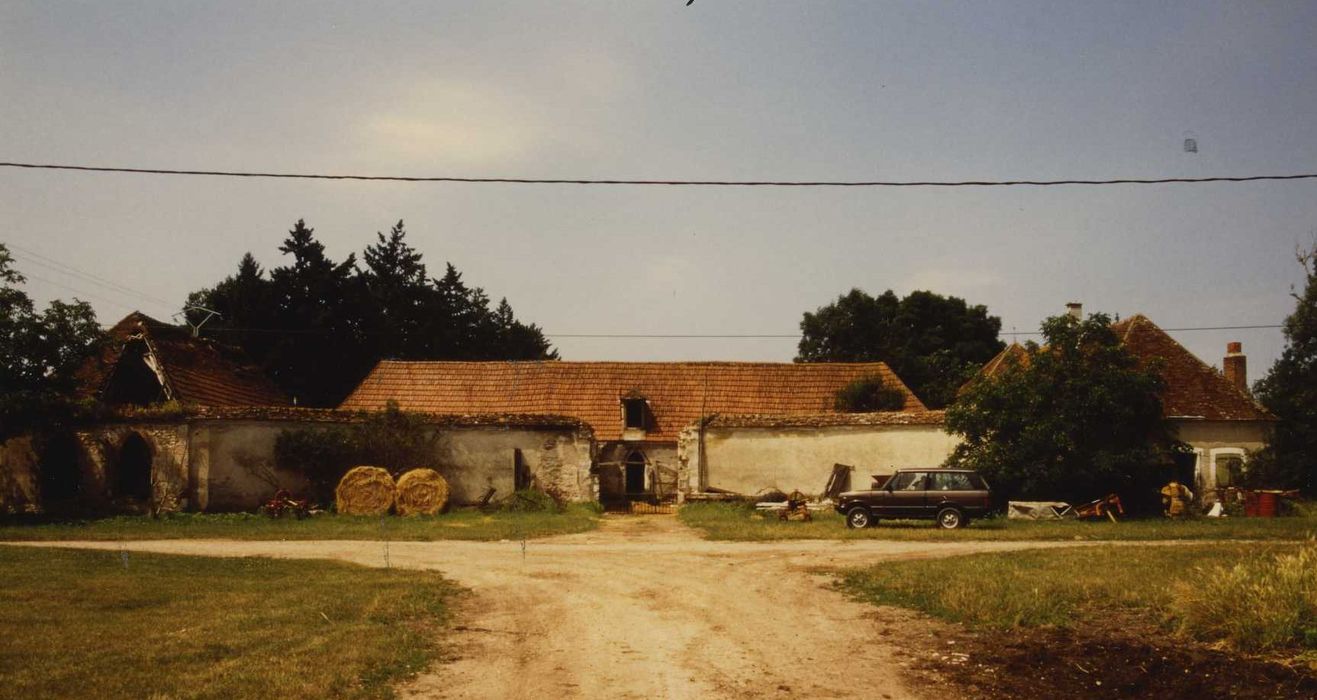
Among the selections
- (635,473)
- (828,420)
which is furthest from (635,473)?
(828,420)

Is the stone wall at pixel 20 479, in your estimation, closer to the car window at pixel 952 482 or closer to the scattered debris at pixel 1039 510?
the car window at pixel 952 482

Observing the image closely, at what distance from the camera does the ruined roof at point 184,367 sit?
1118 inches

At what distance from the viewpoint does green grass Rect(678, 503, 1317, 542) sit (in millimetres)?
19453

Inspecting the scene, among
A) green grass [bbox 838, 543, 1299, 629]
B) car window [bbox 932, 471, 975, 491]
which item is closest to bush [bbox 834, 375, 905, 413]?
car window [bbox 932, 471, 975, 491]

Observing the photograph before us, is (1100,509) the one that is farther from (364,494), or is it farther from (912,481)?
(364,494)

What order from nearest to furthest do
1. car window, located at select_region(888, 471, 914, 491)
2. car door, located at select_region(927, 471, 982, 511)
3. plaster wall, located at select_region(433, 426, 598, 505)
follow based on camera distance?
car door, located at select_region(927, 471, 982, 511), car window, located at select_region(888, 471, 914, 491), plaster wall, located at select_region(433, 426, 598, 505)

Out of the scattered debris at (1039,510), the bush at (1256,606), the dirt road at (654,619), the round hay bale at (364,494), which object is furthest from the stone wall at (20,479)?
the bush at (1256,606)

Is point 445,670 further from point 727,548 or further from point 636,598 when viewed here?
point 727,548

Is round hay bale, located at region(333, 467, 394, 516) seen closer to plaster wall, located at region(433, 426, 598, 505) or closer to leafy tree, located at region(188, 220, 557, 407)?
plaster wall, located at region(433, 426, 598, 505)

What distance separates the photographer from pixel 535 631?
9.98 meters

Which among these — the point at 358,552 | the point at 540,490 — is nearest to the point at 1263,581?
the point at 358,552

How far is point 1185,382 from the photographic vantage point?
96.9 ft

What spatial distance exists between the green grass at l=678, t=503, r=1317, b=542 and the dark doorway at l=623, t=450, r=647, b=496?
332 inches

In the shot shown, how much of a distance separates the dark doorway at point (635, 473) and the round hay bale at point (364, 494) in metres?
10.3
